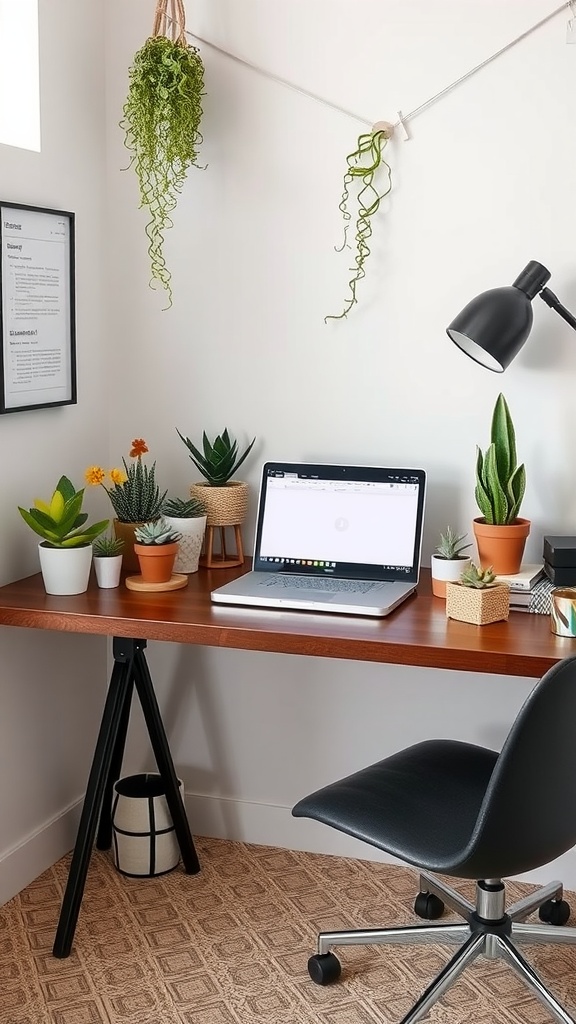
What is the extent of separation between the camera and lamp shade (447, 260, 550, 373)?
2.18 meters

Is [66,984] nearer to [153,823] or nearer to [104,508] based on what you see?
[153,823]

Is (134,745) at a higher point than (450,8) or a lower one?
lower

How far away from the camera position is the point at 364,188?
98.7 inches

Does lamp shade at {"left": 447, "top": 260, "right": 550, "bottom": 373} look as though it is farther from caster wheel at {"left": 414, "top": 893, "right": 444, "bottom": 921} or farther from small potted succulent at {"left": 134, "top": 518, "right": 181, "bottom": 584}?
caster wheel at {"left": 414, "top": 893, "right": 444, "bottom": 921}

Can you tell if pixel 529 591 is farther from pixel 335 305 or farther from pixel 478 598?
pixel 335 305

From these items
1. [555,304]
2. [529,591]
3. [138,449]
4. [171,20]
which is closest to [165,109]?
[171,20]

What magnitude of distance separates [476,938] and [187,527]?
1.03 meters

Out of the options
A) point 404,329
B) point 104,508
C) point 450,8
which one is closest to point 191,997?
point 104,508

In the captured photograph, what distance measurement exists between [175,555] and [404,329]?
722 millimetres

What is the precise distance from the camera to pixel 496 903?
2111 millimetres

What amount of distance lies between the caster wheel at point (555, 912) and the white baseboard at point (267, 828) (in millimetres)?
424

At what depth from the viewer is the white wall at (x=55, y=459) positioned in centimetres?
245

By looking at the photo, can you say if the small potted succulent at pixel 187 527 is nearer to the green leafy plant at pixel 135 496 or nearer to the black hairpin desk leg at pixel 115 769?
the green leafy plant at pixel 135 496

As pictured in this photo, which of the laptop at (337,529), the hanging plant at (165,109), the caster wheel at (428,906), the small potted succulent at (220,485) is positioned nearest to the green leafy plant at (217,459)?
the small potted succulent at (220,485)
